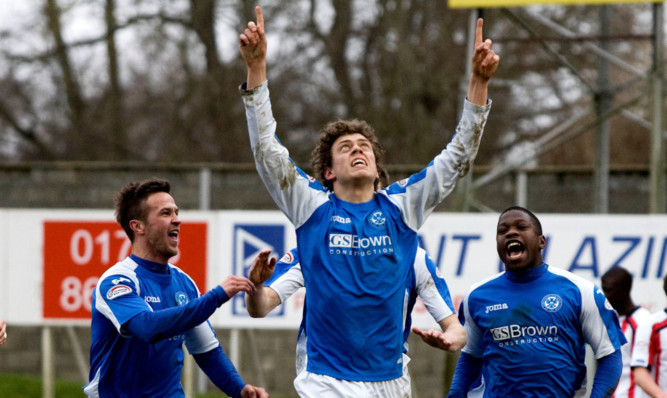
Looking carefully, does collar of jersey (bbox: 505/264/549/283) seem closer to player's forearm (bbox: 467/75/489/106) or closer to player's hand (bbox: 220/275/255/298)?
player's forearm (bbox: 467/75/489/106)

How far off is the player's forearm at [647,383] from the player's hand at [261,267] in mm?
2858

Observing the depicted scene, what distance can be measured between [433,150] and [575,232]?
25.7 ft

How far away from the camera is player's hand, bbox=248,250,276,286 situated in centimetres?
435

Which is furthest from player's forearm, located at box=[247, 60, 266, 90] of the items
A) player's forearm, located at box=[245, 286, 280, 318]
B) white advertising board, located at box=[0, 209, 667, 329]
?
white advertising board, located at box=[0, 209, 667, 329]

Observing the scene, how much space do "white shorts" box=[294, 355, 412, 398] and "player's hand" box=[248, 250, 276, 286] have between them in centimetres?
46

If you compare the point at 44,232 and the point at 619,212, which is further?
the point at 619,212

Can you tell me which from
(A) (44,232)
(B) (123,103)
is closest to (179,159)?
(B) (123,103)

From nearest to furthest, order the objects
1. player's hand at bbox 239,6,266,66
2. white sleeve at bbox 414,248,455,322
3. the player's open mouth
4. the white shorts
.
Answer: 1. player's hand at bbox 239,6,266,66
2. the white shorts
3. the player's open mouth
4. white sleeve at bbox 414,248,455,322

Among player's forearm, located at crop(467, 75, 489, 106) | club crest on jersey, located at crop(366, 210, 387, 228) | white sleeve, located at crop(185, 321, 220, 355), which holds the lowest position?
white sleeve, located at crop(185, 321, 220, 355)

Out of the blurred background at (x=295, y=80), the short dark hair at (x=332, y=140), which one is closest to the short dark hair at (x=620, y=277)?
the short dark hair at (x=332, y=140)

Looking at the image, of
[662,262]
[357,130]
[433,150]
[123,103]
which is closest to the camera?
[357,130]

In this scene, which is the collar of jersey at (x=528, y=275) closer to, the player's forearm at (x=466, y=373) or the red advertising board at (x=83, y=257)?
the player's forearm at (x=466, y=373)

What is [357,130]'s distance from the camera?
4.65 m

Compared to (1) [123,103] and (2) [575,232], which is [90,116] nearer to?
(1) [123,103]
